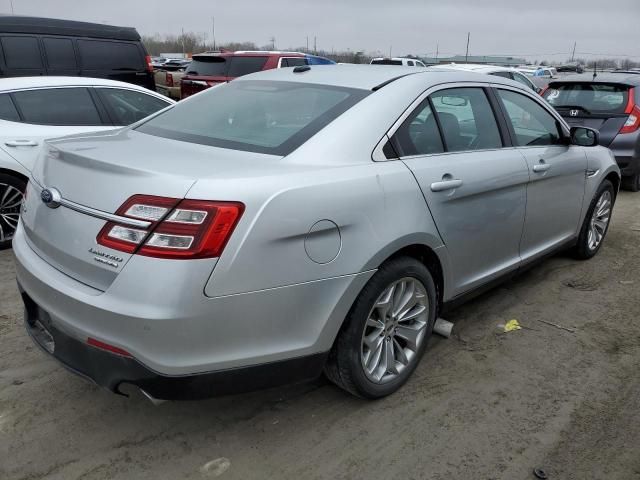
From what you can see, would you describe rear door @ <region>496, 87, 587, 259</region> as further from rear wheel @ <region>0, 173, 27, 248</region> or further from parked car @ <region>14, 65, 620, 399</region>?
rear wheel @ <region>0, 173, 27, 248</region>

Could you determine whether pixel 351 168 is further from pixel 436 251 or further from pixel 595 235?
pixel 595 235

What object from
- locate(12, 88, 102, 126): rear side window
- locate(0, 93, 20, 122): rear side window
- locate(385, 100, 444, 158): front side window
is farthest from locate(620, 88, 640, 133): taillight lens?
locate(0, 93, 20, 122): rear side window

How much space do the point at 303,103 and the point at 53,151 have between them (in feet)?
3.97

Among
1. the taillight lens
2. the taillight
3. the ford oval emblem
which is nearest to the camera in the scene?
the taillight

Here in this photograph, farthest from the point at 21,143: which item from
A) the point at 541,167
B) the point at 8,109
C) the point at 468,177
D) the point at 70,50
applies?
the point at 70,50

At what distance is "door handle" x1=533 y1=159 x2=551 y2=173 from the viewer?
366 centimetres

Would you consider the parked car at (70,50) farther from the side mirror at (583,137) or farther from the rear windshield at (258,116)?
the side mirror at (583,137)

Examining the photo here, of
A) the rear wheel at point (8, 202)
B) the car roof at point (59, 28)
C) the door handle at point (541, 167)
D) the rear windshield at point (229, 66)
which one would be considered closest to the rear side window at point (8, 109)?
the rear wheel at point (8, 202)

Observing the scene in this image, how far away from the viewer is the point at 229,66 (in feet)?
35.9

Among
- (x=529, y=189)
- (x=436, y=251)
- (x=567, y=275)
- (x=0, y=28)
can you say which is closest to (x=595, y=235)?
(x=567, y=275)

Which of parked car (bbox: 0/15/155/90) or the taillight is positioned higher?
parked car (bbox: 0/15/155/90)

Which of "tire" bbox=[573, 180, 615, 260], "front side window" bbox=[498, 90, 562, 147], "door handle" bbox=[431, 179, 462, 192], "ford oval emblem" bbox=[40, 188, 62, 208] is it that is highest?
"front side window" bbox=[498, 90, 562, 147]

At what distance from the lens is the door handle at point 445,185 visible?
111 inches

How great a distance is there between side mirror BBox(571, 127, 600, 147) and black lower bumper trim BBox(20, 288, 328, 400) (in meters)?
2.90
